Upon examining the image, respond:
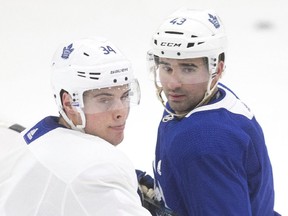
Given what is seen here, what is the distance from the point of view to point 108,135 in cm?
137

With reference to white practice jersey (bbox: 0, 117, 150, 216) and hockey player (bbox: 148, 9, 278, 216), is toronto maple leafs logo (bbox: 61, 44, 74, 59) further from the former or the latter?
hockey player (bbox: 148, 9, 278, 216)

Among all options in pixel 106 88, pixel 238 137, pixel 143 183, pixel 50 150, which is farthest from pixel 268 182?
pixel 50 150

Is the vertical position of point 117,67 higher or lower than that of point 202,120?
higher

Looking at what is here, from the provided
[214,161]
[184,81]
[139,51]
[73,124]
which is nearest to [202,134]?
[214,161]

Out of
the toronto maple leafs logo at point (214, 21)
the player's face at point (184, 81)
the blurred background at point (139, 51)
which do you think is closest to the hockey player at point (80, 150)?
the player's face at point (184, 81)

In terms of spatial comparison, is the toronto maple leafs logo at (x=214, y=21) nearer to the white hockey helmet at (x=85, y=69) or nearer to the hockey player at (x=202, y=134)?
the hockey player at (x=202, y=134)

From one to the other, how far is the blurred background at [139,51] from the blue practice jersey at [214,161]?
0.86 metres

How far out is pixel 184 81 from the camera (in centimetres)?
154

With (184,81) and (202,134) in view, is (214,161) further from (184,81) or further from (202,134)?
(184,81)

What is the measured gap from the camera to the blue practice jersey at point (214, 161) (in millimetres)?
1379

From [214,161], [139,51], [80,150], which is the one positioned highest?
[80,150]

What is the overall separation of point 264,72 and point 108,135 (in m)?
2.12

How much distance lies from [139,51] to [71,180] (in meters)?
2.35

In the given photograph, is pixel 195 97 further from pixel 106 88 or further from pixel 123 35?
pixel 123 35
